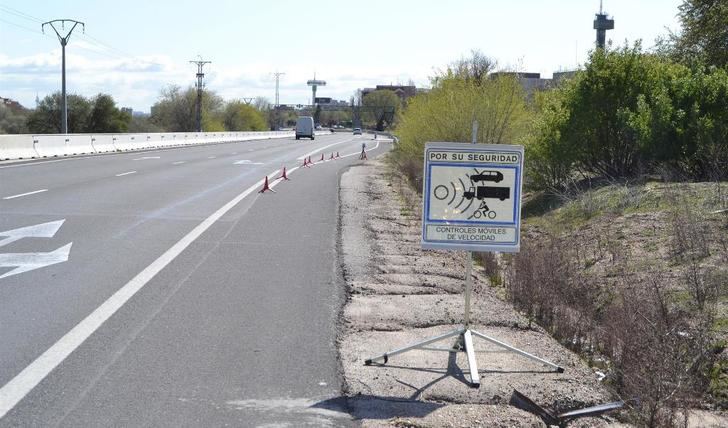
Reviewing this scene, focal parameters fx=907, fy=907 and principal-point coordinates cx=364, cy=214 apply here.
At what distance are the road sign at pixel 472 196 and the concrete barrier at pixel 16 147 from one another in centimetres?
2886

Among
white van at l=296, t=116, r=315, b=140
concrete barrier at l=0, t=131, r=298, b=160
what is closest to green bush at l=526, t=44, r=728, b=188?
concrete barrier at l=0, t=131, r=298, b=160

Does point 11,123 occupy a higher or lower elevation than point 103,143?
higher

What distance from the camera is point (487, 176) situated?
762cm

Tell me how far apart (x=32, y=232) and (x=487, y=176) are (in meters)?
9.14

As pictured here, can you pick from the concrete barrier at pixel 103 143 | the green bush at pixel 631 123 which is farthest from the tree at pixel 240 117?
the green bush at pixel 631 123

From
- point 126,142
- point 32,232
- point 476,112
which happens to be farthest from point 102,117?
point 32,232

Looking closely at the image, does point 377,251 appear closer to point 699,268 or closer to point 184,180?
point 699,268

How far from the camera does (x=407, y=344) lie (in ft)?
26.5

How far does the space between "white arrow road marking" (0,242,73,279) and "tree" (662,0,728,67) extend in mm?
A: 25846

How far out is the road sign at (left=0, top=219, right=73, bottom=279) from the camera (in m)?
11.4

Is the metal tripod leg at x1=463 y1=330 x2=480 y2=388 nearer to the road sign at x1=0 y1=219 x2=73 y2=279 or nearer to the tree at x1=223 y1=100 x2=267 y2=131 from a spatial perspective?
the road sign at x1=0 y1=219 x2=73 y2=279

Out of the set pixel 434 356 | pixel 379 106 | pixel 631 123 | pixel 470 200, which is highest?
pixel 379 106

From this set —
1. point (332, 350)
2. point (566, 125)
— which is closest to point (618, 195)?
point (566, 125)

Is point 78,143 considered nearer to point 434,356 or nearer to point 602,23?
point 434,356
